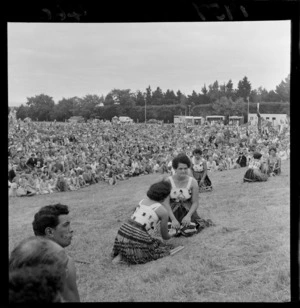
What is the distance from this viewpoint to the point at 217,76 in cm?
349

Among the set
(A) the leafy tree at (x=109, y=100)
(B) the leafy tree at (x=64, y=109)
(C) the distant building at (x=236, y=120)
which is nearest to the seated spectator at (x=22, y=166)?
(B) the leafy tree at (x=64, y=109)

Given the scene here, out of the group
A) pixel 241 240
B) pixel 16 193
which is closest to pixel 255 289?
pixel 241 240

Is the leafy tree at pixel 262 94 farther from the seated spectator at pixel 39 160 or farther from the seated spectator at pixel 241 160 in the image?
the seated spectator at pixel 39 160

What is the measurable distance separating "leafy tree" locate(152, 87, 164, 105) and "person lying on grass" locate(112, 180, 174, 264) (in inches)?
24.6

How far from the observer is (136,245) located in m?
3.45

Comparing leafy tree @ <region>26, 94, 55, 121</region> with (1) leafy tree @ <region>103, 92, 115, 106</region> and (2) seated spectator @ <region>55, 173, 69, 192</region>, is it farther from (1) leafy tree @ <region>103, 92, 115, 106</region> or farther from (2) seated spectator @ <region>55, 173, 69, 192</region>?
(2) seated spectator @ <region>55, 173, 69, 192</region>

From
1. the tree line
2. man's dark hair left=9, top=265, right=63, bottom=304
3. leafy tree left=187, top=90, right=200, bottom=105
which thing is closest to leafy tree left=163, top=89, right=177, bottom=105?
the tree line

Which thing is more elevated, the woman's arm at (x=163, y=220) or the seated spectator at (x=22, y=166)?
the seated spectator at (x=22, y=166)

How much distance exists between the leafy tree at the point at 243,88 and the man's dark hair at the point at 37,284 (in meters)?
1.87

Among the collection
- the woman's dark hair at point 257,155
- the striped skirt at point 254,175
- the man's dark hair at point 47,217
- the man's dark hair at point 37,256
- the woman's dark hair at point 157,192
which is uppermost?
the woman's dark hair at point 257,155

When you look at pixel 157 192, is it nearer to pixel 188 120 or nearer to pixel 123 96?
pixel 188 120

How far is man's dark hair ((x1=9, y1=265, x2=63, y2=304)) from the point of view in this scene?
268cm

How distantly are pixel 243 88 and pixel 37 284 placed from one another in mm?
2044

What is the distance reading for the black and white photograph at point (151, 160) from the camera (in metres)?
3.34
